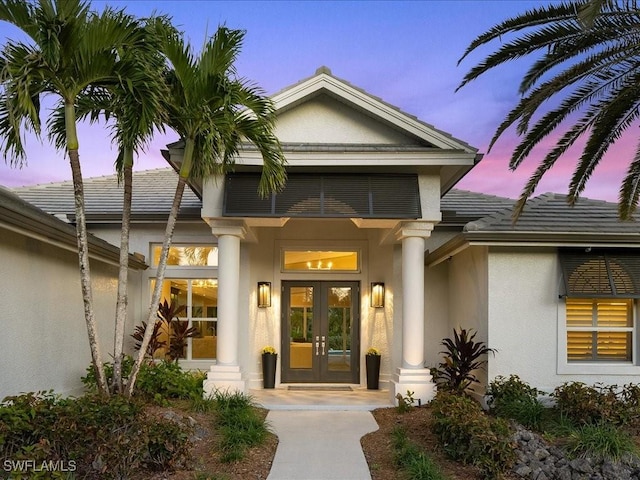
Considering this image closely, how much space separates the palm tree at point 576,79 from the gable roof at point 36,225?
640cm

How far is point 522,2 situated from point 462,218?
5248 millimetres

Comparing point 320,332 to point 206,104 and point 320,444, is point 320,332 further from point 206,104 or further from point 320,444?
point 206,104

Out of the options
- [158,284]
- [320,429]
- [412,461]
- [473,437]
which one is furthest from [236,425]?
[473,437]

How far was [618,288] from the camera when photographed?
391 inches

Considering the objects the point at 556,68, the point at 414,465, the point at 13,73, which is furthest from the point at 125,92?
the point at 556,68

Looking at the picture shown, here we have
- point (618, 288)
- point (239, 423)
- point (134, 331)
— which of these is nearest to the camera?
point (239, 423)

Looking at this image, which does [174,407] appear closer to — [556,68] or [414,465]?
[414,465]

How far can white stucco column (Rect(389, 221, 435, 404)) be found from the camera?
396 inches

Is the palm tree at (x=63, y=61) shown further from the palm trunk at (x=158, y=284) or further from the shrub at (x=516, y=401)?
the shrub at (x=516, y=401)

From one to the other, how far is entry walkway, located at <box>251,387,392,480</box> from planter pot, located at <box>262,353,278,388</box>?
386 millimetres

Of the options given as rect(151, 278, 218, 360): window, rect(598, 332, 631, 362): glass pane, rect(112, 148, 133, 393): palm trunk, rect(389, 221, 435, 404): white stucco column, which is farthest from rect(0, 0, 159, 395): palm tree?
rect(598, 332, 631, 362): glass pane

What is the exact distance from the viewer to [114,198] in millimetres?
14422

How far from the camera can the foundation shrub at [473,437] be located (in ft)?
22.3

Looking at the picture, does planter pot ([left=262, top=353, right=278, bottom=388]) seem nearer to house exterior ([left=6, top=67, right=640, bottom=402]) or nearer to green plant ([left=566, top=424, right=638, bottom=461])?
house exterior ([left=6, top=67, right=640, bottom=402])
